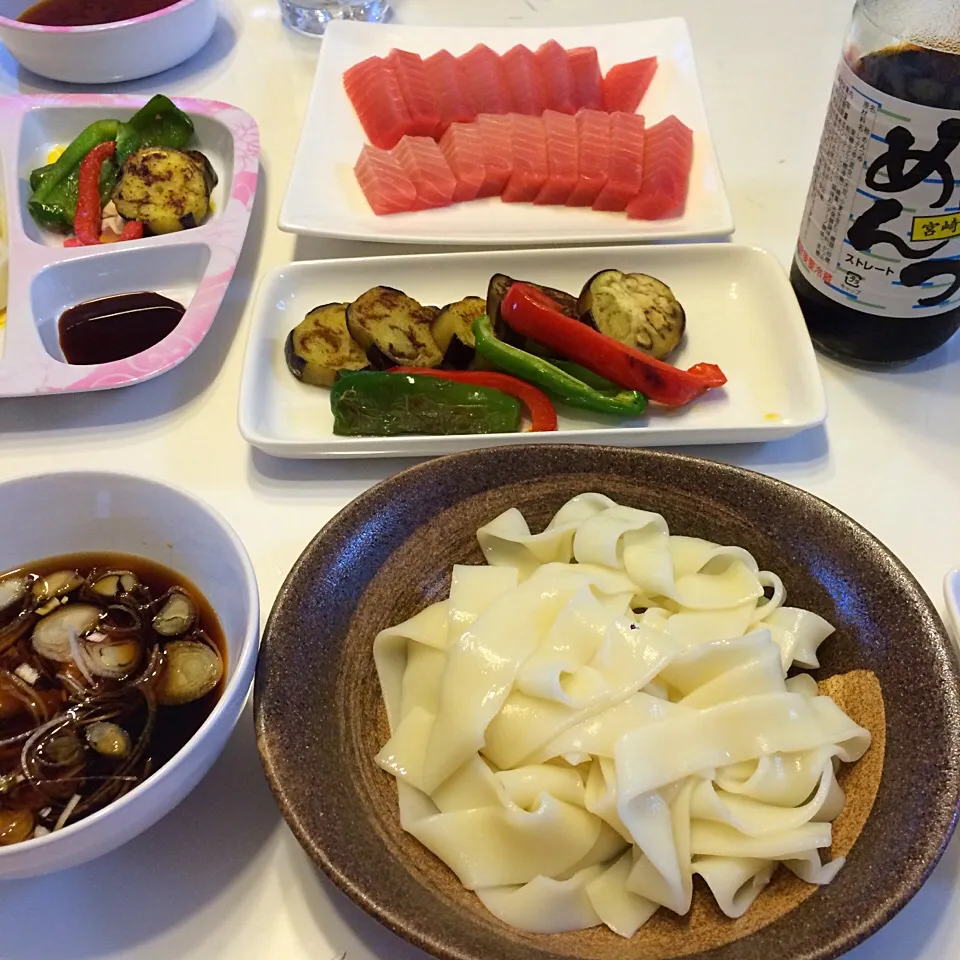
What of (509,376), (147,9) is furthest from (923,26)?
(147,9)

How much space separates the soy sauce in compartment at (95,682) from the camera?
1094 mm

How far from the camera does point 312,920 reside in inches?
44.7

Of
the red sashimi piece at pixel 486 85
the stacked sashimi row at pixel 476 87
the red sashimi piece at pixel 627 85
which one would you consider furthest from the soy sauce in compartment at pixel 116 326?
the red sashimi piece at pixel 627 85

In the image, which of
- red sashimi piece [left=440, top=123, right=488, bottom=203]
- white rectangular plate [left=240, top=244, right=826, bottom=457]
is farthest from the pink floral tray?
red sashimi piece [left=440, top=123, right=488, bottom=203]

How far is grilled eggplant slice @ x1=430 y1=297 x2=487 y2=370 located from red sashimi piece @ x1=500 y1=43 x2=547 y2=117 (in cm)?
79

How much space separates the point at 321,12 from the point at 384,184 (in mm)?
1068

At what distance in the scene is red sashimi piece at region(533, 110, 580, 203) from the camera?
6.80ft

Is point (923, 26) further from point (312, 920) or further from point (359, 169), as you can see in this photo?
point (312, 920)

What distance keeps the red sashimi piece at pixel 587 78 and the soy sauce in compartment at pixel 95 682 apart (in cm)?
174

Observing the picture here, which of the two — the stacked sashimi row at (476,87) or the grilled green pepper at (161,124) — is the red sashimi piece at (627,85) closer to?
the stacked sashimi row at (476,87)

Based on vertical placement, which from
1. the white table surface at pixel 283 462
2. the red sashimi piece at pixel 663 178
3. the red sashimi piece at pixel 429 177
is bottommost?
the white table surface at pixel 283 462

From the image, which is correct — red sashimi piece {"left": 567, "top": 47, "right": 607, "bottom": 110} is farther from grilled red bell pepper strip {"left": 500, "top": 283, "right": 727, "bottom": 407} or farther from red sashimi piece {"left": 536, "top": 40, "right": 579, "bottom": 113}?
grilled red bell pepper strip {"left": 500, "top": 283, "right": 727, "bottom": 407}

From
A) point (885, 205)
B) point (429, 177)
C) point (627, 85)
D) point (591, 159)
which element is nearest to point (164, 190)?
point (429, 177)

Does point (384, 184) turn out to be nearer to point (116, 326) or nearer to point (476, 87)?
point (476, 87)
